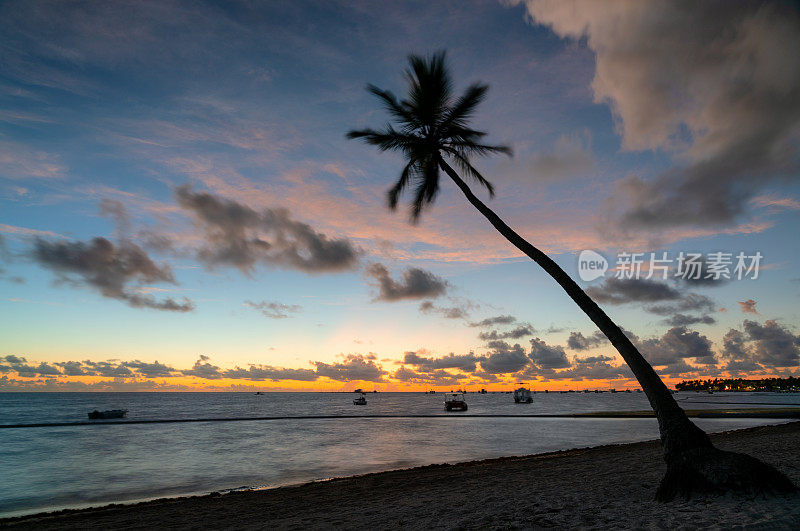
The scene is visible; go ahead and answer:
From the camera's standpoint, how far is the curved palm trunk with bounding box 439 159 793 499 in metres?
8.43

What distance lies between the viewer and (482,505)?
10.4 meters

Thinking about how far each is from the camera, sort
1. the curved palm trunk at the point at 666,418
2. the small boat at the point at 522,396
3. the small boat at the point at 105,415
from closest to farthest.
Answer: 1. the curved palm trunk at the point at 666,418
2. the small boat at the point at 105,415
3. the small boat at the point at 522,396

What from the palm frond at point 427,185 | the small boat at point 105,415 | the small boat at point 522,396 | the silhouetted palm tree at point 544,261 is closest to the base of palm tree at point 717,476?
the silhouetted palm tree at point 544,261

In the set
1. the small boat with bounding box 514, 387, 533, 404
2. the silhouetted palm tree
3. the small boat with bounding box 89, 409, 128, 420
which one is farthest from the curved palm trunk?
the small boat with bounding box 514, 387, 533, 404

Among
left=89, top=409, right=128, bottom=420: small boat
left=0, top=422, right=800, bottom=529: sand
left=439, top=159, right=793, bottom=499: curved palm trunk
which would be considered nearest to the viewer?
left=0, top=422, right=800, bottom=529: sand

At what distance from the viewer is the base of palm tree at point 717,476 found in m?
7.75

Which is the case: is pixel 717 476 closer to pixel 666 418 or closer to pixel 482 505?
pixel 666 418

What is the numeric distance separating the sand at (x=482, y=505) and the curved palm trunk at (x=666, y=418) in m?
0.60

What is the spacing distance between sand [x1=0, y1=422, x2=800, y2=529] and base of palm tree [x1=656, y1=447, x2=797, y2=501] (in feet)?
0.78

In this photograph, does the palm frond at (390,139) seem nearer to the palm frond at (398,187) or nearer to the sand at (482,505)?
the palm frond at (398,187)

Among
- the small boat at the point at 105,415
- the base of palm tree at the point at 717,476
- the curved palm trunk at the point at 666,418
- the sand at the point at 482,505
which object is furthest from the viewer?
the small boat at the point at 105,415

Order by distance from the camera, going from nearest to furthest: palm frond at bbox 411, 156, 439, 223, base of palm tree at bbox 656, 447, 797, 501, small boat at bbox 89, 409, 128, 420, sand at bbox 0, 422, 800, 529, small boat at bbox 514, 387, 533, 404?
1. sand at bbox 0, 422, 800, 529
2. base of palm tree at bbox 656, 447, 797, 501
3. palm frond at bbox 411, 156, 439, 223
4. small boat at bbox 89, 409, 128, 420
5. small boat at bbox 514, 387, 533, 404

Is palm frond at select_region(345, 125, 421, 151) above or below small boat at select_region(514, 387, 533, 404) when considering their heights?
above

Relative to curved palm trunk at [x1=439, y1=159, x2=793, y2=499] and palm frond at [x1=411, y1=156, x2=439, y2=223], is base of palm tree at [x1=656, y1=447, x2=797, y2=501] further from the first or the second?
palm frond at [x1=411, y1=156, x2=439, y2=223]
